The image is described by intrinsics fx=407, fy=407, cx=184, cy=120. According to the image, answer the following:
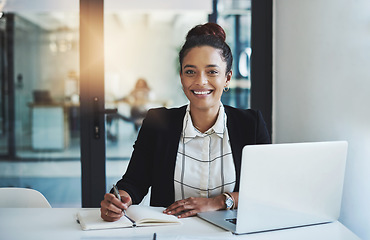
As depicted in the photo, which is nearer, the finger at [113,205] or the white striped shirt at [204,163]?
the finger at [113,205]

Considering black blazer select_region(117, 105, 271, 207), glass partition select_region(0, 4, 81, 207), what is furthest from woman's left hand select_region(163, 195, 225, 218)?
glass partition select_region(0, 4, 81, 207)

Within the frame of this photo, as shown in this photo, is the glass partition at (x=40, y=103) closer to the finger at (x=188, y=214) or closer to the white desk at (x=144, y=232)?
the white desk at (x=144, y=232)

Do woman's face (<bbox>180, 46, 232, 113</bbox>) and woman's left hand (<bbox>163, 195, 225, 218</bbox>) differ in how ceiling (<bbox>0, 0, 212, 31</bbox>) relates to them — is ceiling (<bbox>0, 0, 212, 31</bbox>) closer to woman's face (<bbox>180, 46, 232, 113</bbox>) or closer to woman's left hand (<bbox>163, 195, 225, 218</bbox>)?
woman's face (<bbox>180, 46, 232, 113</bbox>)

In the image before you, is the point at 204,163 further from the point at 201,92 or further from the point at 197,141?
the point at 201,92

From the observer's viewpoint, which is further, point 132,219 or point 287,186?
point 132,219

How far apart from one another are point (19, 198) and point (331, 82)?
165cm

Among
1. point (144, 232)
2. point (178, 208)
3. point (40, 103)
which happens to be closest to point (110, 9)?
point (40, 103)

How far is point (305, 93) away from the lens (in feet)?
7.83

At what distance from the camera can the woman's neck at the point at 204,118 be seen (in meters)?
1.85

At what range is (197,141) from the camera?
1.81 meters

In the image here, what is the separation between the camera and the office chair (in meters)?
1.88

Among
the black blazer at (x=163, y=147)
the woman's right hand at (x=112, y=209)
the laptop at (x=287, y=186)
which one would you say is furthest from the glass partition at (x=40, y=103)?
the laptop at (x=287, y=186)

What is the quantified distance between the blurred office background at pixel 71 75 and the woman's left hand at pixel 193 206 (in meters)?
1.38

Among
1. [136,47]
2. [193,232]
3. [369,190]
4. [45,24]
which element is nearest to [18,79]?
[45,24]
